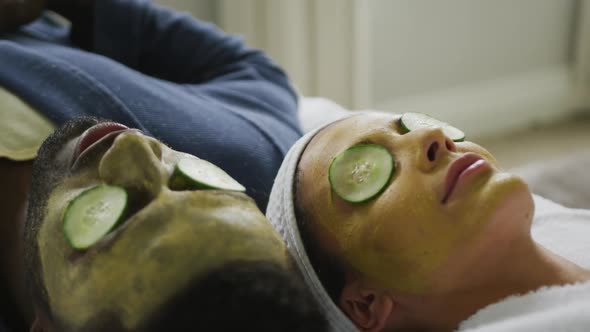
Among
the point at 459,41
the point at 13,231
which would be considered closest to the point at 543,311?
the point at 13,231

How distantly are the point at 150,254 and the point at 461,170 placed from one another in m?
0.34

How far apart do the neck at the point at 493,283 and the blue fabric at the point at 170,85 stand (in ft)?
0.98

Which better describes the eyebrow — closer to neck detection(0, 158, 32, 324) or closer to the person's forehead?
the person's forehead

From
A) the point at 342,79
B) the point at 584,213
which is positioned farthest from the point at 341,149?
the point at 342,79

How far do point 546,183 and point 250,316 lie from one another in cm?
93

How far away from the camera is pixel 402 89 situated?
2.44 m

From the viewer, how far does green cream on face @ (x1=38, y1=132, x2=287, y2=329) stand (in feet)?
1.78

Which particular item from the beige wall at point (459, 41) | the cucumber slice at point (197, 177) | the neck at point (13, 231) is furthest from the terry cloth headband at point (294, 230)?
the beige wall at point (459, 41)

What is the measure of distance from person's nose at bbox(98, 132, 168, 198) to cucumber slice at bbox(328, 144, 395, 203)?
7.9 inches

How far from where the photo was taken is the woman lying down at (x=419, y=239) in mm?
712

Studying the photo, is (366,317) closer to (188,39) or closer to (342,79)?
(188,39)

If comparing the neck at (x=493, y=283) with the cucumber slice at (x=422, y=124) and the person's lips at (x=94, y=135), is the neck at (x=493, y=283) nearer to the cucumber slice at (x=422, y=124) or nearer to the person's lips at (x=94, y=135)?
the cucumber slice at (x=422, y=124)

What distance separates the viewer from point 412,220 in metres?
0.71

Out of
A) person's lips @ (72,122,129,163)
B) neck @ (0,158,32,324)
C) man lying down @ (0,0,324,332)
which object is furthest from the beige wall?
person's lips @ (72,122,129,163)
